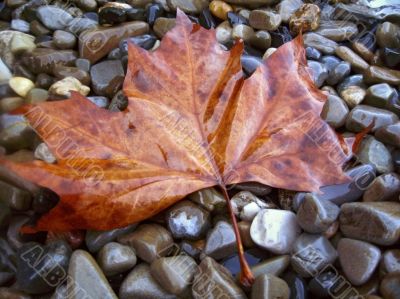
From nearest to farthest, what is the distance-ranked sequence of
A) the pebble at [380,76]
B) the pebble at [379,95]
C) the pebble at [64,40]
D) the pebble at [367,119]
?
1. the pebble at [367,119]
2. the pebble at [379,95]
3. the pebble at [380,76]
4. the pebble at [64,40]

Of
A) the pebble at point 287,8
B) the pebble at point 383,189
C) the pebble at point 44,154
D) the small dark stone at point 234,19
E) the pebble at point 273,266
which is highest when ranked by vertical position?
the pebble at point 287,8

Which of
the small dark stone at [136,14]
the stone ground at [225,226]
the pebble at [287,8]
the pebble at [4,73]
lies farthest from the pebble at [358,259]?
the pebble at [4,73]

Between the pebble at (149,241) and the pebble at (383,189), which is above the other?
the pebble at (383,189)

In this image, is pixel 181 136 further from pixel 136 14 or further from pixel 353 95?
pixel 136 14

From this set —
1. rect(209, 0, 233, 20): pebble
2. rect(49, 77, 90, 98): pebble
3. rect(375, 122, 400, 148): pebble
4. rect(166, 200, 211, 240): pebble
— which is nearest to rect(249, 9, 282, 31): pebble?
rect(209, 0, 233, 20): pebble

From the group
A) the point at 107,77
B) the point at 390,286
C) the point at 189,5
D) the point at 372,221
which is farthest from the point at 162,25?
the point at 390,286

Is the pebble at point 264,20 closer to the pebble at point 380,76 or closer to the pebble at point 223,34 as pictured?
the pebble at point 223,34
